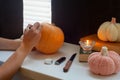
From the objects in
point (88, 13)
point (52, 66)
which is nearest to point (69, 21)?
point (88, 13)

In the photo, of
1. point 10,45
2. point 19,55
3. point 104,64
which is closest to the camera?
point 104,64

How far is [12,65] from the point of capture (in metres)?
0.91

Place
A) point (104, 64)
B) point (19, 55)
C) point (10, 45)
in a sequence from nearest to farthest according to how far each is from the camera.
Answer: point (104, 64) → point (19, 55) → point (10, 45)

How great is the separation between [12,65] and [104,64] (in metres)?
0.37

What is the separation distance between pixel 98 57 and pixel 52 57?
28cm

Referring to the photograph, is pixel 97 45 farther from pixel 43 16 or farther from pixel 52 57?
pixel 43 16

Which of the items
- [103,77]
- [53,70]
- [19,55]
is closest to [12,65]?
[19,55]

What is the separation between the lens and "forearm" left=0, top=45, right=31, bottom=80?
886 mm

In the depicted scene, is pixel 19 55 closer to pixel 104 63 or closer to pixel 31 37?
pixel 31 37

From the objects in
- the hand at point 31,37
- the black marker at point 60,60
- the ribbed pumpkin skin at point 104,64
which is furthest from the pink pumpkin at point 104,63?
the hand at point 31,37

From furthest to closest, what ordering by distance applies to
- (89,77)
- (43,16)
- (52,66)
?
(43,16), (52,66), (89,77)

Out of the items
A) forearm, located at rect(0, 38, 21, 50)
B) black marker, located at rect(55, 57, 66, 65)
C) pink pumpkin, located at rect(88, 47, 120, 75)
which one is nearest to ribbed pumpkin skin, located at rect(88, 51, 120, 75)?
pink pumpkin, located at rect(88, 47, 120, 75)

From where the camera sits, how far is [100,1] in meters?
1.12

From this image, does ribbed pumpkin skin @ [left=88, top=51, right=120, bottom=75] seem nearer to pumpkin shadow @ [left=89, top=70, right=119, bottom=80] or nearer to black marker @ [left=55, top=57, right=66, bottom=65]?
pumpkin shadow @ [left=89, top=70, right=119, bottom=80]
